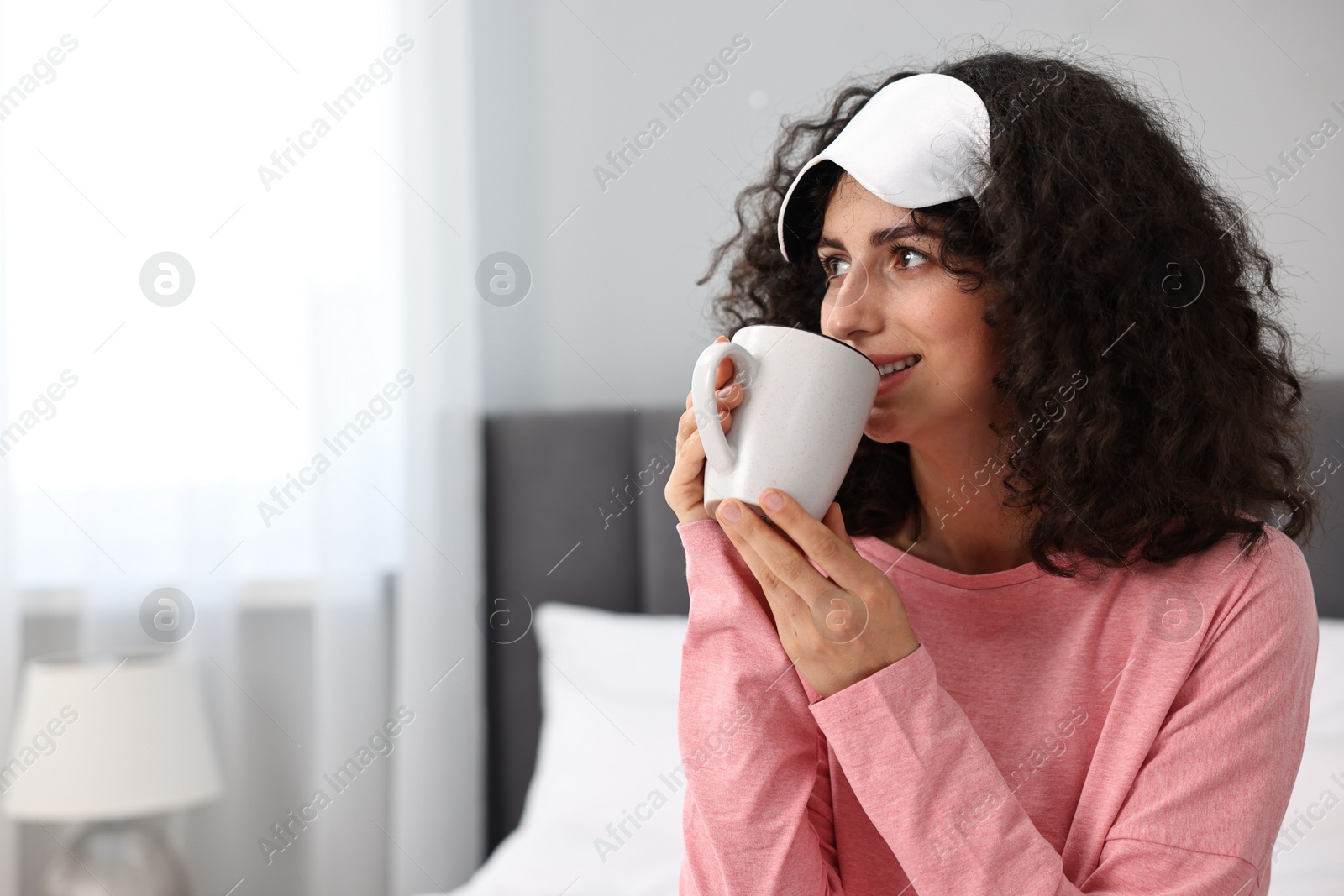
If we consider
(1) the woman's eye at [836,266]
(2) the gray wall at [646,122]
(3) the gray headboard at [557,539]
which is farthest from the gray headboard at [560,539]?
(1) the woman's eye at [836,266]

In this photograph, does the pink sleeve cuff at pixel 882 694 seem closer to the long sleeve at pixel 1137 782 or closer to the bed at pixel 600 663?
the long sleeve at pixel 1137 782

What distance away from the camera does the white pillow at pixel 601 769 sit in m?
1.39

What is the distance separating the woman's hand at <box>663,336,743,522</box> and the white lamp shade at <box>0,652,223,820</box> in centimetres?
117

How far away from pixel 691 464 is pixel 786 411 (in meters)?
0.10

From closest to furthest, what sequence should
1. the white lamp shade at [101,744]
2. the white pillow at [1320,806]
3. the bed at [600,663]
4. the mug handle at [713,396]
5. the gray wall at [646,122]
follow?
the mug handle at [713,396] → the white pillow at [1320,806] → the bed at [600,663] → the white lamp shade at [101,744] → the gray wall at [646,122]

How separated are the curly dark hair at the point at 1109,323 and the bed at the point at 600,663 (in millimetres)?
674

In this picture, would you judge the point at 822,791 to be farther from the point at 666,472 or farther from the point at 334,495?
the point at 334,495

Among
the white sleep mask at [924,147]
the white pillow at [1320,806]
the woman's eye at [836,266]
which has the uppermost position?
the white sleep mask at [924,147]

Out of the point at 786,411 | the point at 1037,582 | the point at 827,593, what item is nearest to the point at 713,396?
the point at 786,411

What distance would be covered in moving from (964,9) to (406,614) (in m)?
1.45

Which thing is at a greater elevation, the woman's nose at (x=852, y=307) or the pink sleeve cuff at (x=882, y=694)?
the woman's nose at (x=852, y=307)

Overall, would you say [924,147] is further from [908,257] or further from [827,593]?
[827,593]

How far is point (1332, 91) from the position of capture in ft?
5.20

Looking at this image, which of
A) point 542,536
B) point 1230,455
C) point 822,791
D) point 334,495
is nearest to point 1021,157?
point 1230,455
